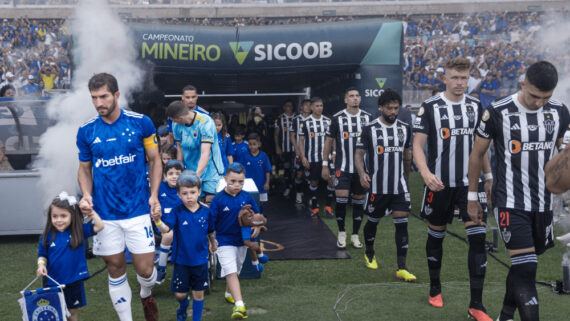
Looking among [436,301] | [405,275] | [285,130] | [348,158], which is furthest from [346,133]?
[285,130]

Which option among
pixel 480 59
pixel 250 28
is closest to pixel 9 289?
pixel 250 28

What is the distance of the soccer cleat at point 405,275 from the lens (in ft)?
19.3

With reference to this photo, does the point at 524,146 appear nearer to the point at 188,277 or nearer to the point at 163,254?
the point at 188,277

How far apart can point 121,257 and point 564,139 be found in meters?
3.43

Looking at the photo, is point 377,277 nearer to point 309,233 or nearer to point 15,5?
point 309,233

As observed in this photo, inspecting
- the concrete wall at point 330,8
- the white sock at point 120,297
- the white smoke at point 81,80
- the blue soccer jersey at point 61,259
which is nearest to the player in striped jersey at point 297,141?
the white smoke at point 81,80

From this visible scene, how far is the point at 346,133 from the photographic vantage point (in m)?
7.87

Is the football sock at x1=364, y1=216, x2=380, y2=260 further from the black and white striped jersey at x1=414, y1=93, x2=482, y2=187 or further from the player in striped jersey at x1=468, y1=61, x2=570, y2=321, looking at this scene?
the player in striped jersey at x1=468, y1=61, x2=570, y2=321

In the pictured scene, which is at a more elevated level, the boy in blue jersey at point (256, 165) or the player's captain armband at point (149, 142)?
the player's captain armband at point (149, 142)

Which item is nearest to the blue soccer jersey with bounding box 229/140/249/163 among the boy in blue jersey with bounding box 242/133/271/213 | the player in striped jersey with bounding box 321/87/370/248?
the boy in blue jersey with bounding box 242/133/271/213

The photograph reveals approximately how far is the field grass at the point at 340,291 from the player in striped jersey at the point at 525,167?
117 cm

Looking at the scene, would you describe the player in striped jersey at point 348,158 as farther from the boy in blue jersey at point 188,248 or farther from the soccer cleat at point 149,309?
the soccer cleat at point 149,309

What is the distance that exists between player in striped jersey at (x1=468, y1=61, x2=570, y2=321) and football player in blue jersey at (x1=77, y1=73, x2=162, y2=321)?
261cm

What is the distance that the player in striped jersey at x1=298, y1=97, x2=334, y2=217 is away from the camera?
10.4m
